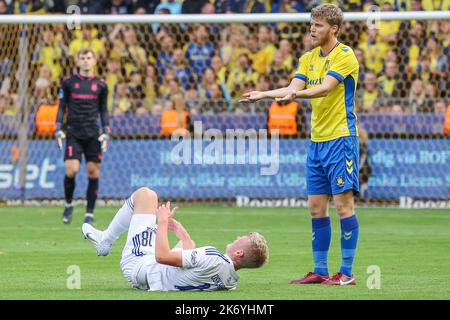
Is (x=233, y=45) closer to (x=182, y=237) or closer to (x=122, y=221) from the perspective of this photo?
(x=122, y=221)

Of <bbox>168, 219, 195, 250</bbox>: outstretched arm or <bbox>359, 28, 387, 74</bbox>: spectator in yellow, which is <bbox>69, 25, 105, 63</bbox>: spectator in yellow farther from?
<bbox>168, 219, 195, 250</bbox>: outstretched arm

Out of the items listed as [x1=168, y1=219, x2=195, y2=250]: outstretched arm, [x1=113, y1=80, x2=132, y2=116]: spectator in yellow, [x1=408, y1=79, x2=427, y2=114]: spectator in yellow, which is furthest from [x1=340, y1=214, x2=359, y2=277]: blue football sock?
[x1=113, y1=80, x2=132, y2=116]: spectator in yellow

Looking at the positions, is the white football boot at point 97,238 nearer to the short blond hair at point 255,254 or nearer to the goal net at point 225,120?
the short blond hair at point 255,254

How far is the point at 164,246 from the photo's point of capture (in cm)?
730

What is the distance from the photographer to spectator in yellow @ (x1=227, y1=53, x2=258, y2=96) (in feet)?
62.3

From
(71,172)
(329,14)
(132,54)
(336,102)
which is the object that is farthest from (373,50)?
(329,14)

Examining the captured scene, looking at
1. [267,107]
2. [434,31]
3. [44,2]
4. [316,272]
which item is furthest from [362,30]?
[316,272]

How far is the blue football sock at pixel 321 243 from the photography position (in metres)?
8.55

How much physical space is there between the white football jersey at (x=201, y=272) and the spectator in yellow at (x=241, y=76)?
11.5 meters

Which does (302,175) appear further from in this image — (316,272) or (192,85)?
(316,272)

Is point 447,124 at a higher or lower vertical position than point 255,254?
higher

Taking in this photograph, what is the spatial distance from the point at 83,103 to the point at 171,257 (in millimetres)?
7635

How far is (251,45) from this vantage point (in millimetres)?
20016

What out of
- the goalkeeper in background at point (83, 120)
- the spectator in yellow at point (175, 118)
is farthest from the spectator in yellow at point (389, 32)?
the goalkeeper in background at point (83, 120)
